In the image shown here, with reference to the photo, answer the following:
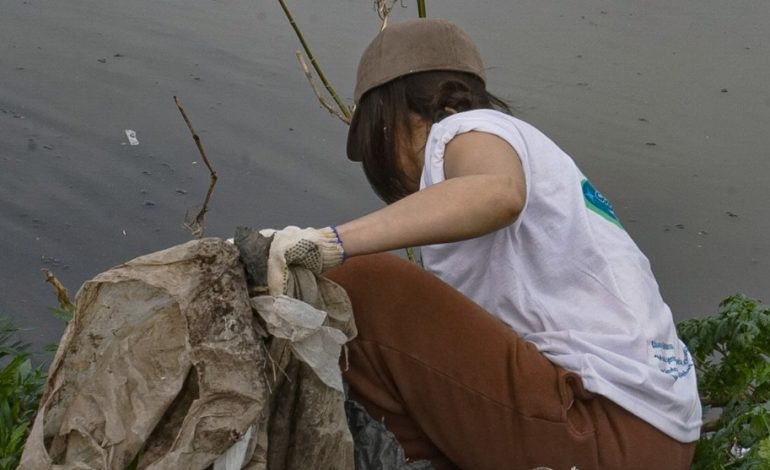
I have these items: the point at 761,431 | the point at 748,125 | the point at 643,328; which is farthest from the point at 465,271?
the point at 748,125

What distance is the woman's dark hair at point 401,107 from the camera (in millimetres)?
2090

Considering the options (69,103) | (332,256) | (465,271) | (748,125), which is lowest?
(748,125)

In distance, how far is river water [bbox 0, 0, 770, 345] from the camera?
142 inches

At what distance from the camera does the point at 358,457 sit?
1.96m

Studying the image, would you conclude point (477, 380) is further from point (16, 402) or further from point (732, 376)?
point (16, 402)

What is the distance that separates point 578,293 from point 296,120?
2399mm

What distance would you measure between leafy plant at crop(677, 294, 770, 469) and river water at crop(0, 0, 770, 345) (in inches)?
43.8

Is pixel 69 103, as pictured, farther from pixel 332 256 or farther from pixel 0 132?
pixel 332 256

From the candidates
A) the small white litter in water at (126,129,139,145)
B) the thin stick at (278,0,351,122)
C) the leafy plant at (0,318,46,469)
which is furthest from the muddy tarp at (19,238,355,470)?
the small white litter in water at (126,129,139,145)

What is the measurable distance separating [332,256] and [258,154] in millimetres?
2377

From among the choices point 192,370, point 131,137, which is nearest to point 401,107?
point 192,370

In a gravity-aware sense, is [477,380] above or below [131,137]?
above

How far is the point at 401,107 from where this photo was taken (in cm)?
210

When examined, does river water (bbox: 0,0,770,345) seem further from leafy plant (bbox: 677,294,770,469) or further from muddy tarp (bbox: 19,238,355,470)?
muddy tarp (bbox: 19,238,355,470)
